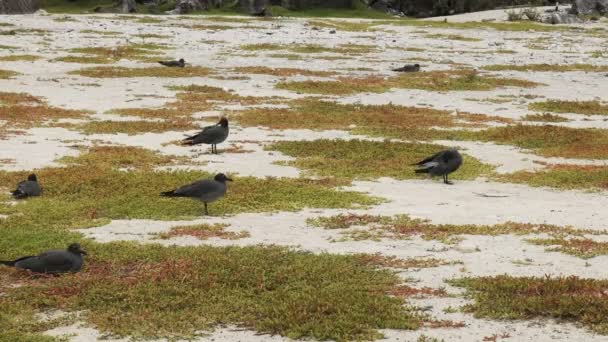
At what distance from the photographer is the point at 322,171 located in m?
23.2

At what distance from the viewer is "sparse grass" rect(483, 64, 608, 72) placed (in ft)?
182

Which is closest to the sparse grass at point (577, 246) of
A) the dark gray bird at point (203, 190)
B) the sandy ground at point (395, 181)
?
the sandy ground at point (395, 181)

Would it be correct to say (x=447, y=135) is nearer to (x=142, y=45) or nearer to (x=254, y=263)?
(x=254, y=263)

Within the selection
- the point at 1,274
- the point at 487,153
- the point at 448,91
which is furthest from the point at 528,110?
the point at 1,274

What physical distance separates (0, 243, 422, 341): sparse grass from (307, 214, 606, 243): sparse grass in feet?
7.13

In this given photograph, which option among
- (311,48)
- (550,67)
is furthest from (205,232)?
(311,48)

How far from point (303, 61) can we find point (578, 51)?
88.5 ft

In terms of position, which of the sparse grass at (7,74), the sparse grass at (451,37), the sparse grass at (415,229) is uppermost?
the sparse grass at (451,37)

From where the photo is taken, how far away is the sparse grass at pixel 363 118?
31.0m

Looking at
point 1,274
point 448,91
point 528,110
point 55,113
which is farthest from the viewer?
point 448,91

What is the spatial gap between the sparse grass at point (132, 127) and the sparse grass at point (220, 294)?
49.7 ft

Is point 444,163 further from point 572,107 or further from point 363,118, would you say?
point 572,107

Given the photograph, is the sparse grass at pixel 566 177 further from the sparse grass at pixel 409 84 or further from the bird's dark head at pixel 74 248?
the sparse grass at pixel 409 84

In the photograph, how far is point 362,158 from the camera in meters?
25.0
